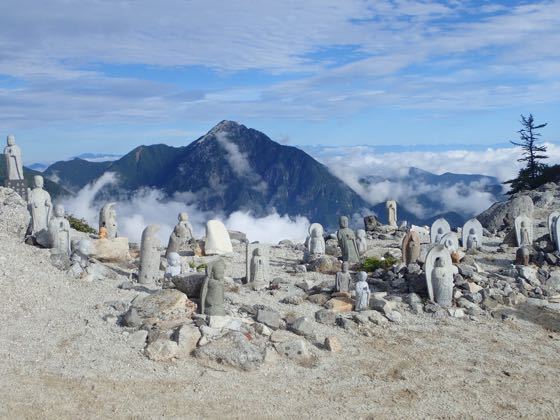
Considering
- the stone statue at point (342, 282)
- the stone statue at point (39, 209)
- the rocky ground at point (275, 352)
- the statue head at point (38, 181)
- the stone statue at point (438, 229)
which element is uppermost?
the statue head at point (38, 181)

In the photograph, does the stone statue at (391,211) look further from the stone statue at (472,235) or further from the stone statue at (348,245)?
the stone statue at (348,245)

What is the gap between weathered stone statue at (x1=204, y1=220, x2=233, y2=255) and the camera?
22.2 meters

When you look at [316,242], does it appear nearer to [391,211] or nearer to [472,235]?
[472,235]

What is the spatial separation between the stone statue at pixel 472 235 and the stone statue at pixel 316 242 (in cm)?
639

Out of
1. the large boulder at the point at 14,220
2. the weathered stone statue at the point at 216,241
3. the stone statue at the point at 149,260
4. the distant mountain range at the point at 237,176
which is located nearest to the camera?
Answer: the stone statue at the point at 149,260

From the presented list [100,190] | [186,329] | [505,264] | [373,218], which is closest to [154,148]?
[100,190]

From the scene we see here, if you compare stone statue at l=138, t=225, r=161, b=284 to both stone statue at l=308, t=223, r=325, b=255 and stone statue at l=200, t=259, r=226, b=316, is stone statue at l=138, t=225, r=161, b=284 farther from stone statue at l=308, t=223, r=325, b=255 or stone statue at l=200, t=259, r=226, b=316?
stone statue at l=308, t=223, r=325, b=255

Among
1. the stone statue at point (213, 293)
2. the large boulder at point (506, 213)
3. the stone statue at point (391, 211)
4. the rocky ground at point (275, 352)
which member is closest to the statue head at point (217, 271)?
the stone statue at point (213, 293)

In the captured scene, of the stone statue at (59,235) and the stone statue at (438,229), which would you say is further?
the stone statue at (438,229)

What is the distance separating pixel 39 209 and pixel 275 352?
1207 centimetres

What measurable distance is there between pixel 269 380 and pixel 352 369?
1.75 meters

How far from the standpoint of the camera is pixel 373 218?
31609 millimetres

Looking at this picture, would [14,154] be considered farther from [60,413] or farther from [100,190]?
[100,190]

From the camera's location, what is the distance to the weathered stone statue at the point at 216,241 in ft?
72.7
